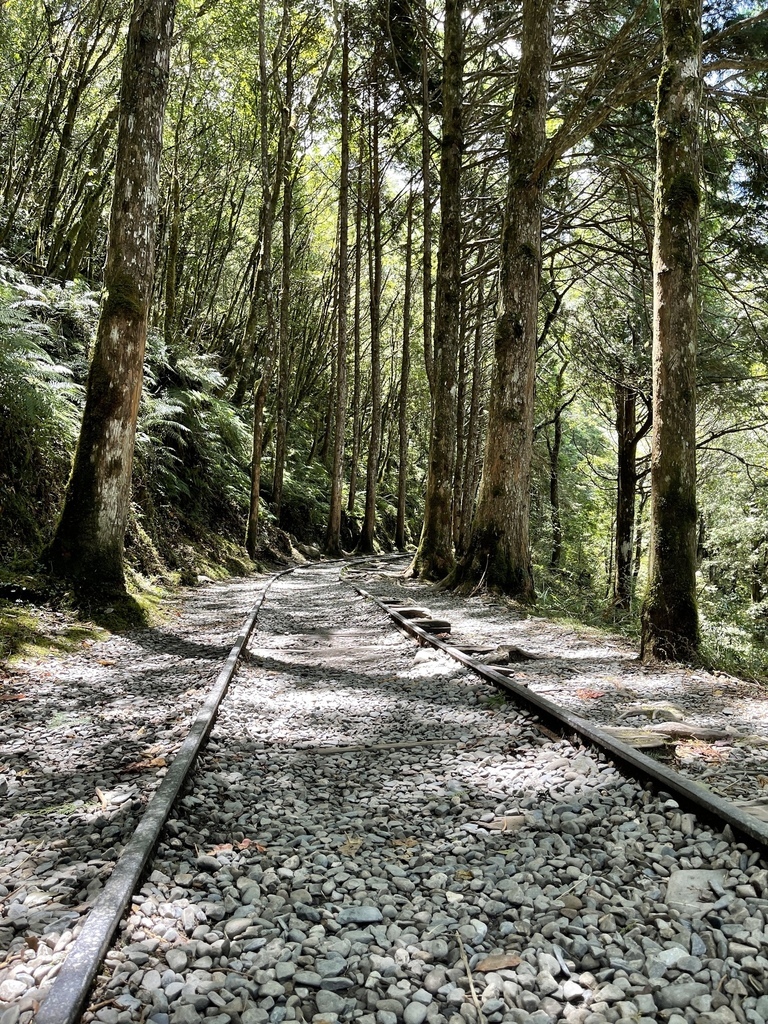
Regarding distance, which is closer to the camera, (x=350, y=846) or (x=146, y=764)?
(x=350, y=846)

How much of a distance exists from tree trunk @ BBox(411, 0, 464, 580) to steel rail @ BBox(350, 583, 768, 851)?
25.5 ft

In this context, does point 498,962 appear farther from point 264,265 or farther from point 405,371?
point 405,371

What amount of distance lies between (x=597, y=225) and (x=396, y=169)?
11676 millimetres

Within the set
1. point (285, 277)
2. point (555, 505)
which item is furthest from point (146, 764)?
point (555, 505)

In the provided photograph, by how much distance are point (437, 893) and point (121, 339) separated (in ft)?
21.9

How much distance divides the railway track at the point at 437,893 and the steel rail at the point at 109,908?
0.01 m

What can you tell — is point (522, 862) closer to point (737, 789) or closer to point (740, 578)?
point (737, 789)

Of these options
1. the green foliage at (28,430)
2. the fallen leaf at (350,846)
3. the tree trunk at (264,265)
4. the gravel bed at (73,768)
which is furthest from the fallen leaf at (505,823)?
the tree trunk at (264,265)

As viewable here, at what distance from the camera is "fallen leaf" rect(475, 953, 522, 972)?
1.95 m

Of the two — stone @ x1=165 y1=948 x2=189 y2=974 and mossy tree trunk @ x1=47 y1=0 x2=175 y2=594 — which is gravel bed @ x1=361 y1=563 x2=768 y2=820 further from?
mossy tree trunk @ x1=47 y1=0 x2=175 y2=594

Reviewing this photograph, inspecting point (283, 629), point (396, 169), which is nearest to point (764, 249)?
point (283, 629)

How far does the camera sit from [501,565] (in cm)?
998

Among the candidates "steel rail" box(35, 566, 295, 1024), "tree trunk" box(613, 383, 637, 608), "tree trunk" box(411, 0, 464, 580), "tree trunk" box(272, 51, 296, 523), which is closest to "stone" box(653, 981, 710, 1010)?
"steel rail" box(35, 566, 295, 1024)

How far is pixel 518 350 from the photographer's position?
9.95 meters
